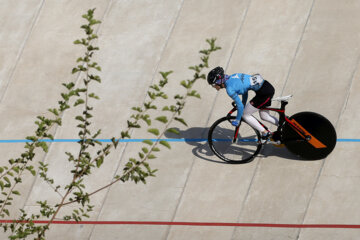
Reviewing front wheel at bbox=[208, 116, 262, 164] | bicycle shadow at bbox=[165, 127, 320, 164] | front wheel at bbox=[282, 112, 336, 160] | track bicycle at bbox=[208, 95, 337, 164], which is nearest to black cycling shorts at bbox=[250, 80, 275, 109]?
track bicycle at bbox=[208, 95, 337, 164]

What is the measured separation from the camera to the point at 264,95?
1081 cm

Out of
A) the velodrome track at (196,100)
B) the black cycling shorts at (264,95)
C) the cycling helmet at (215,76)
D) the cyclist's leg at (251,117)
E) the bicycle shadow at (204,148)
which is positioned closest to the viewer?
the cycling helmet at (215,76)

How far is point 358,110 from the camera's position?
11.9m

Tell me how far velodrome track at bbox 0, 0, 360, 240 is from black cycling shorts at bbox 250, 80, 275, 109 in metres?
1.36

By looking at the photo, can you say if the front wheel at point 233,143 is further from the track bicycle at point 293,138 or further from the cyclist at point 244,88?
the cyclist at point 244,88

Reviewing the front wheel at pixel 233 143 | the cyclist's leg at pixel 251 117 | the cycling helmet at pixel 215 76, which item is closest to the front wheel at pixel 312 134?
the cyclist's leg at pixel 251 117

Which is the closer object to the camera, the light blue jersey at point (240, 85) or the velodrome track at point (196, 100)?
the light blue jersey at point (240, 85)

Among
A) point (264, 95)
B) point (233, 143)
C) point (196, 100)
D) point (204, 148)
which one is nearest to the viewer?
point (264, 95)

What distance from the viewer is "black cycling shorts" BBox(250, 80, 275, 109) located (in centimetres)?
1077

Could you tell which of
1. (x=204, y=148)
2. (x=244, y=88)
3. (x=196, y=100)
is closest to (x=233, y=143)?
(x=204, y=148)

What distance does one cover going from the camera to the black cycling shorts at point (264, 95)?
10.8 meters

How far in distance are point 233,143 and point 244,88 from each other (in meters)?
1.74

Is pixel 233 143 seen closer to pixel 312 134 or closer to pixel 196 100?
pixel 196 100

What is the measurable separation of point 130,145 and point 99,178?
98 centimetres
